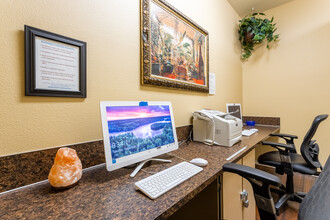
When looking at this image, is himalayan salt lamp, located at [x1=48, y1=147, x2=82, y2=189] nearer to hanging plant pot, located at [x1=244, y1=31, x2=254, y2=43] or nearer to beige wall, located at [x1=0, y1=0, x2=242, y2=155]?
beige wall, located at [x1=0, y1=0, x2=242, y2=155]

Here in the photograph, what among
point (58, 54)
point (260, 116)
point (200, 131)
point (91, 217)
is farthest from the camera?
point (260, 116)

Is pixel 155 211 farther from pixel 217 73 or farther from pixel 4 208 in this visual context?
pixel 217 73

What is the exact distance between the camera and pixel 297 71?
7.85ft

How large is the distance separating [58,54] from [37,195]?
0.65m

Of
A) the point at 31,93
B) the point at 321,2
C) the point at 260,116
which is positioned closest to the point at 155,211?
the point at 31,93

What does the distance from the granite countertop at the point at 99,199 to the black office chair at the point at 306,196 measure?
16cm

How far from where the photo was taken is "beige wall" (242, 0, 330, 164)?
2.21 metres

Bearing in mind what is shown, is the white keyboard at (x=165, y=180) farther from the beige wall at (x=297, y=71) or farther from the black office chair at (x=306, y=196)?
the beige wall at (x=297, y=71)

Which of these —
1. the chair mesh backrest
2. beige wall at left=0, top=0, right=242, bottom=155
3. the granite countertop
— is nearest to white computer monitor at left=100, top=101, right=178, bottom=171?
the granite countertop

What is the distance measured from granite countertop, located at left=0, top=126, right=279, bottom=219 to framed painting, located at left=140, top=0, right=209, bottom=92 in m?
0.73

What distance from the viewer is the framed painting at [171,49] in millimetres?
1183

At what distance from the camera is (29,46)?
702 mm

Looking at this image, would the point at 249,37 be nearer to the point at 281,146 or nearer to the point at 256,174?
the point at 281,146

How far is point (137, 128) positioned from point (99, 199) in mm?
386
